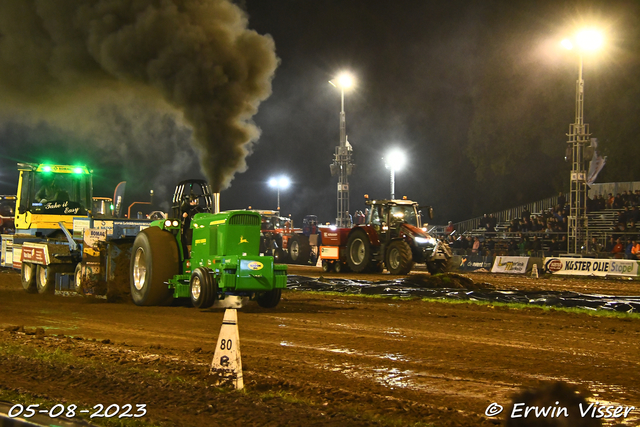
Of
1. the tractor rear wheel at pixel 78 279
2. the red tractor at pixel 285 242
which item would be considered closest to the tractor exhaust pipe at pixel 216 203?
the tractor rear wheel at pixel 78 279

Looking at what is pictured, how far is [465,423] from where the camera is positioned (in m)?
4.72

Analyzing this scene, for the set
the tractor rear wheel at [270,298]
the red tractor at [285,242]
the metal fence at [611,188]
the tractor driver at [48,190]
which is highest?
the metal fence at [611,188]

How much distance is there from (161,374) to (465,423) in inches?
116

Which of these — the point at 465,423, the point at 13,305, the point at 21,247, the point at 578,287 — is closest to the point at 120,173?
the point at 21,247

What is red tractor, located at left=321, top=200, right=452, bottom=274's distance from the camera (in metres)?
20.0

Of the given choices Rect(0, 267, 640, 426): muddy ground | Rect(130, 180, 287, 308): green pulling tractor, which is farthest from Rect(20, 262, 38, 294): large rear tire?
Rect(130, 180, 287, 308): green pulling tractor

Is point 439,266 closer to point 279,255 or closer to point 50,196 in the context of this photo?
point 50,196

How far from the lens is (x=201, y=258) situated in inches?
454

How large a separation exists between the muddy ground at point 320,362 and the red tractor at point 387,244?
8.15 m

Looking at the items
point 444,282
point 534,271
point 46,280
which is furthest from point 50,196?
point 534,271

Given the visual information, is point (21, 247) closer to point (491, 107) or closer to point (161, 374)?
point (161, 374)

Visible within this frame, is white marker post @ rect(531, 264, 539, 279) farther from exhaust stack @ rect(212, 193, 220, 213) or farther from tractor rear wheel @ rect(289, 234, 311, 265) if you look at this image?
exhaust stack @ rect(212, 193, 220, 213)

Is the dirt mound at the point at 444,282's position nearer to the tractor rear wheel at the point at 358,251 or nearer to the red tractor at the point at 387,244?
the red tractor at the point at 387,244

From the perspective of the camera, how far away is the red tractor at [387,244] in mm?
20000
